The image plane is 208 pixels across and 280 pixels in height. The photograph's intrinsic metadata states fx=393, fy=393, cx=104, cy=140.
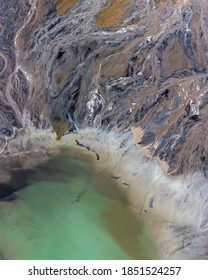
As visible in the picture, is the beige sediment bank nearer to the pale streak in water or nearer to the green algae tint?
the pale streak in water

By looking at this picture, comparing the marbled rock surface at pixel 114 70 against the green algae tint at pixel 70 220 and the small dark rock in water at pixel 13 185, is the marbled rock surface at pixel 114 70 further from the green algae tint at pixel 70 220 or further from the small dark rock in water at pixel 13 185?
the green algae tint at pixel 70 220

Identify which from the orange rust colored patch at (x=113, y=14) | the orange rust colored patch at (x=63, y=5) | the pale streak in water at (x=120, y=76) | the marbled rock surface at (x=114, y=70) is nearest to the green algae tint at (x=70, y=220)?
the pale streak in water at (x=120, y=76)

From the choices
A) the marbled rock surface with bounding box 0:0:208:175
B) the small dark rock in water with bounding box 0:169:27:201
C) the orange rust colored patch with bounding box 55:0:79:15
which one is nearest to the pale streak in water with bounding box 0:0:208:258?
the marbled rock surface with bounding box 0:0:208:175

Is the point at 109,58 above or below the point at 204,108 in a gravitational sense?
above

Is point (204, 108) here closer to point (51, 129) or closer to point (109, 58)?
point (109, 58)

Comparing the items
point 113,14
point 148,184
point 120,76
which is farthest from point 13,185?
point 113,14

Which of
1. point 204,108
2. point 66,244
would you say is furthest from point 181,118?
point 66,244
